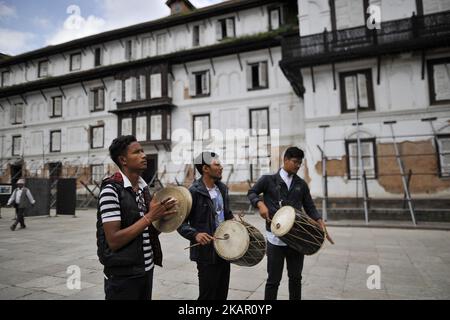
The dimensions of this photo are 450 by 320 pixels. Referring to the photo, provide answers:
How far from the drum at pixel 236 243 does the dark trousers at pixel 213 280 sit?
0.14 m

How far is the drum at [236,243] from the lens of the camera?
9.85 feet

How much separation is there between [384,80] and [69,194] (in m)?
17.8

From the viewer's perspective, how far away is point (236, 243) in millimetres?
3053

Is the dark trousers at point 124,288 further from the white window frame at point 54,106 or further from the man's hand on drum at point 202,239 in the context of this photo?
the white window frame at point 54,106

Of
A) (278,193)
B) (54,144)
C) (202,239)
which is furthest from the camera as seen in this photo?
(54,144)

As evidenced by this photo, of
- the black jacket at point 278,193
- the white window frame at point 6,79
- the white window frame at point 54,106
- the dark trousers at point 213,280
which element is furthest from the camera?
the white window frame at point 6,79

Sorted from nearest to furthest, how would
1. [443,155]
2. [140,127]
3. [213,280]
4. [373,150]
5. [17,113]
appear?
[213,280] < [443,155] < [373,150] < [140,127] < [17,113]

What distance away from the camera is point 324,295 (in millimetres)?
4461

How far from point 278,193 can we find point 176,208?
1.59 m

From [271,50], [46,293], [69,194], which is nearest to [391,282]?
[46,293]

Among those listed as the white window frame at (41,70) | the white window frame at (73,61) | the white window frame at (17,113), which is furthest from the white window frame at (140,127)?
the white window frame at (17,113)

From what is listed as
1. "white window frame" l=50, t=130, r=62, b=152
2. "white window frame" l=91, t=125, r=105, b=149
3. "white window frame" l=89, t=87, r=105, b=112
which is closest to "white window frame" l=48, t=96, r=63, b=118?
"white window frame" l=50, t=130, r=62, b=152

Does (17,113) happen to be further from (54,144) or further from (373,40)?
(373,40)

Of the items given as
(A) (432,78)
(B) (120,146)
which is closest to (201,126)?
(A) (432,78)
